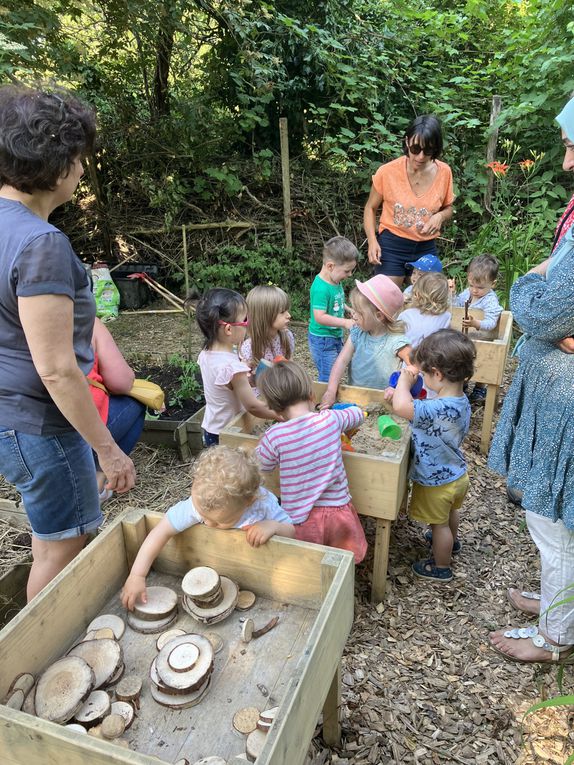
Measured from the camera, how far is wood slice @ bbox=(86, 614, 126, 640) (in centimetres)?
164

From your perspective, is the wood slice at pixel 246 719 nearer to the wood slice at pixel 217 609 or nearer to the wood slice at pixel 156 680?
the wood slice at pixel 156 680

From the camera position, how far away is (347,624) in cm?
164

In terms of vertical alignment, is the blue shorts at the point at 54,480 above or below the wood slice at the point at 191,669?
above

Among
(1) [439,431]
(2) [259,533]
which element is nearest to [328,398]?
(1) [439,431]

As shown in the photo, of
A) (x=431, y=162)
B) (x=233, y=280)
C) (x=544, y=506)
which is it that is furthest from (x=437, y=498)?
(x=233, y=280)

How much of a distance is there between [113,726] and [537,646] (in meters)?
1.73

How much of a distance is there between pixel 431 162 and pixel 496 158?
160 inches

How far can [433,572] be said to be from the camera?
278cm

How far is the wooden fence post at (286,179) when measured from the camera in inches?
281

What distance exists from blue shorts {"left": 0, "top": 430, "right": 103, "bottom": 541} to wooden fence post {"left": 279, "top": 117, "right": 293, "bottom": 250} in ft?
20.2

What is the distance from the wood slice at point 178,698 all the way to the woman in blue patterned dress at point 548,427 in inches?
44.5

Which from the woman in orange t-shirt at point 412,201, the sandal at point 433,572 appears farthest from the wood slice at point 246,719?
the woman in orange t-shirt at point 412,201

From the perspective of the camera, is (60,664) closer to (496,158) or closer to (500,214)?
(500,214)

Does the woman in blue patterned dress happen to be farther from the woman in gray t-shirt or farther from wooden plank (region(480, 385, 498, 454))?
wooden plank (region(480, 385, 498, 454))
